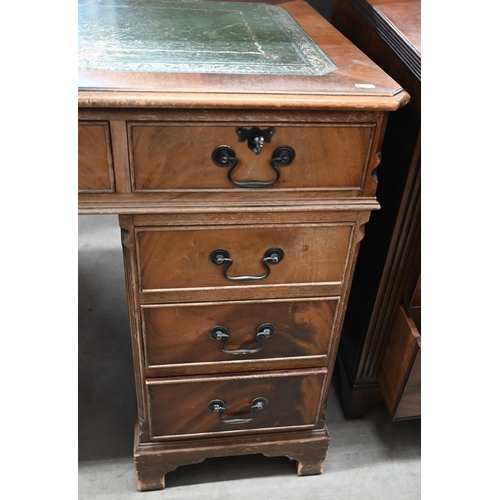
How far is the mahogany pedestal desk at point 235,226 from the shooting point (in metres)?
0.62

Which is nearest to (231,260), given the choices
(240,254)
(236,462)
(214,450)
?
(240,254)

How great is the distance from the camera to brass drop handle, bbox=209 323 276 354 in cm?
81

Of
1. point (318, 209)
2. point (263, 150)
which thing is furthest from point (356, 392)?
point (263, 150)

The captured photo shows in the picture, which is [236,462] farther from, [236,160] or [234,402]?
[236,160]

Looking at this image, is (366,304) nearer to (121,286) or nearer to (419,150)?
(419,150)

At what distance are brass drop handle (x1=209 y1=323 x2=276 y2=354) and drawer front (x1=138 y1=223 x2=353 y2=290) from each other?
0.09 meters

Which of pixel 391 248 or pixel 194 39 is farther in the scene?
pixel 391 248

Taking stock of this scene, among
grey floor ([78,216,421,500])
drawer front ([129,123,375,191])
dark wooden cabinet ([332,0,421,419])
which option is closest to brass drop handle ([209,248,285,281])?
drawer front ([129,123,375,191])

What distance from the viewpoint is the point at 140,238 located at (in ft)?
2.31

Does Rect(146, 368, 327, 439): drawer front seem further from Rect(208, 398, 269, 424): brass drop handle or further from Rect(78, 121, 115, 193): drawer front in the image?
Rect(78, 121, 115, 193): drawer front

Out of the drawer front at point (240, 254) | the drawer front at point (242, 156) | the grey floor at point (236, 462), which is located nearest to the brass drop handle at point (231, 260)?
the drawer front at point (240, 254)

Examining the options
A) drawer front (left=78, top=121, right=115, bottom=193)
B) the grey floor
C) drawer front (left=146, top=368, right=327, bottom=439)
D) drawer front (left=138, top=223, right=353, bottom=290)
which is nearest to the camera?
drawer front (left=78, top=121, right=115, bottom=193)

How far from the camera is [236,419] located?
36.1 inches

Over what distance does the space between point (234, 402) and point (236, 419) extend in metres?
0.04
